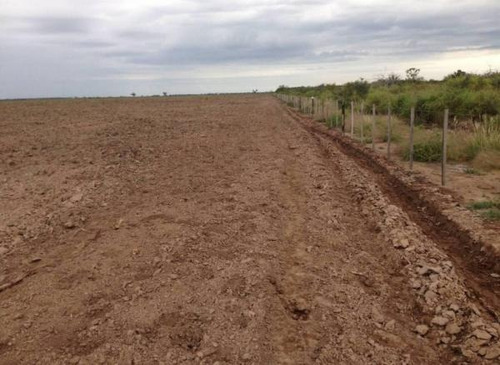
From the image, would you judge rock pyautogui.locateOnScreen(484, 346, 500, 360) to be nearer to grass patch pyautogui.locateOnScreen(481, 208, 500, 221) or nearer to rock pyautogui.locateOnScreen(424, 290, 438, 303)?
rock pyautogui.locateOnScreen(424, 290, 438, 303)

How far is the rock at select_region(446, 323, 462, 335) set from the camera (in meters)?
4.48

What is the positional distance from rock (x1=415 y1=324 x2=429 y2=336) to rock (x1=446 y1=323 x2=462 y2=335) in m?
0.18

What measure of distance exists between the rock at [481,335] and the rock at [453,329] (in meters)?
0.17

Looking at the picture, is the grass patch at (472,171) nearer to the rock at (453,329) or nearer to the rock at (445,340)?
the rock at (453,329)

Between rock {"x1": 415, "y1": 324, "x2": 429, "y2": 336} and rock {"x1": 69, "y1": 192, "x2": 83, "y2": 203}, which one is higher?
rock {"x1": 69, "y1": 192, "x2": 83, "y2": 203}

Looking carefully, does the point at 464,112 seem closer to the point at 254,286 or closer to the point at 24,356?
the point at 254,286

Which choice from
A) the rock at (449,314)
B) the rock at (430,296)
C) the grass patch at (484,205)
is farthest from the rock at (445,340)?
the grass patch at (484,205)

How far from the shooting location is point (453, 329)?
451cm

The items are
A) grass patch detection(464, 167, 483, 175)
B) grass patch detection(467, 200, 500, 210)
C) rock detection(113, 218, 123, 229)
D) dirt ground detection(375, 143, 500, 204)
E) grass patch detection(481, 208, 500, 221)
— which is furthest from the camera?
grass patch detection(464, 167, 483, 175)

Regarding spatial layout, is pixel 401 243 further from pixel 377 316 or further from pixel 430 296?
pixel 377 316

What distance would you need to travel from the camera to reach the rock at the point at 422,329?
14.9ft

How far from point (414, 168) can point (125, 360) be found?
989 centimetres

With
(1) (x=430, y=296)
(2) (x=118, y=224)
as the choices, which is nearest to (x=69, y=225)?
(2) (x=118, y=224)

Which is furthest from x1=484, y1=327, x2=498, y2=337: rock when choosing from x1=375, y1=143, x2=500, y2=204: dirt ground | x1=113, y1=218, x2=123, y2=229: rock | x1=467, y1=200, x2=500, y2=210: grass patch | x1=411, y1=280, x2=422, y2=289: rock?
x1=113, y1=218, x2=123, y2=229: rock
